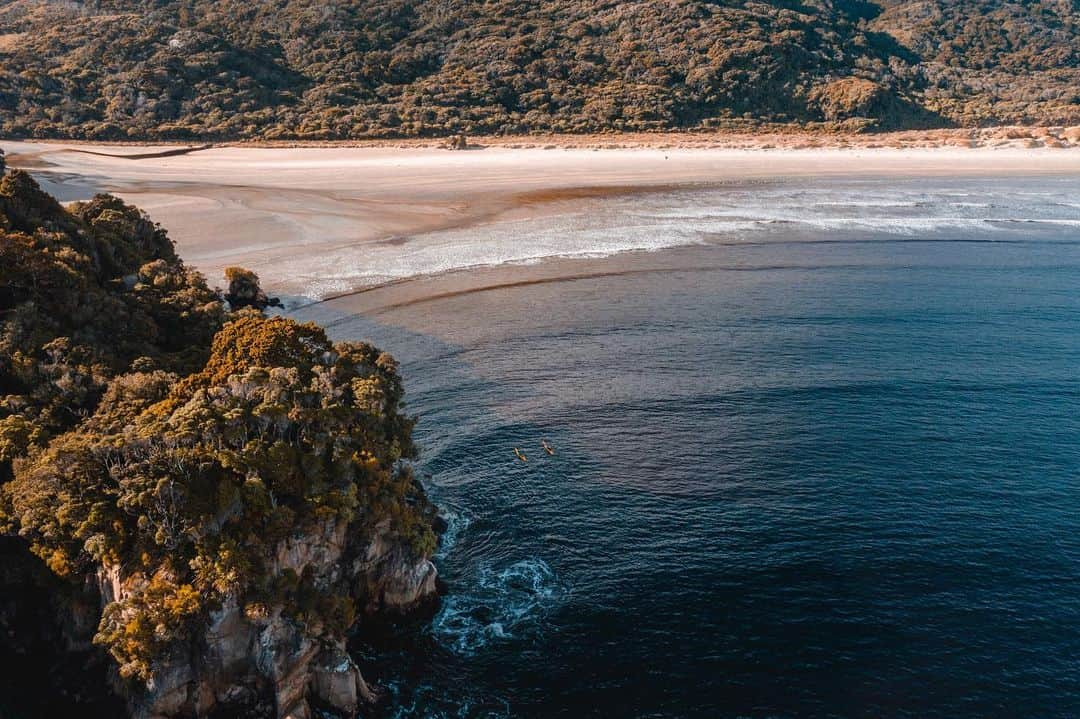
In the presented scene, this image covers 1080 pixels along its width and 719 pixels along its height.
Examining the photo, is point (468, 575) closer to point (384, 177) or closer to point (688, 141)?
point (384, 177)

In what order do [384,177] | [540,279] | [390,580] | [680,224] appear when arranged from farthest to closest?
1. [384,177]
2. [680,224]
3. [540,279]
4. [390,580]

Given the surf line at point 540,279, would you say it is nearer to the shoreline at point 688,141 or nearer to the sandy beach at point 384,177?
the sandy beach at point 384,177

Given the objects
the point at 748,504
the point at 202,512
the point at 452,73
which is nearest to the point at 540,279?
the point at 748,504

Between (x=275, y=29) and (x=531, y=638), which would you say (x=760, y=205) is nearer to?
(x=531, y=638)

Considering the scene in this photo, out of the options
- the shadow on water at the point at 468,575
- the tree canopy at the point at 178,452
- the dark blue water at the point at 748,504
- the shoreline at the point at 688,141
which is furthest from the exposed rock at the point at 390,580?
the shoreline at the point at 688,141

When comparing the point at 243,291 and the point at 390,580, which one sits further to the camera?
the point at 243,291

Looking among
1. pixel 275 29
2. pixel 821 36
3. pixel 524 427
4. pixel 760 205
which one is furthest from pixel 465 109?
pixel 524 427
